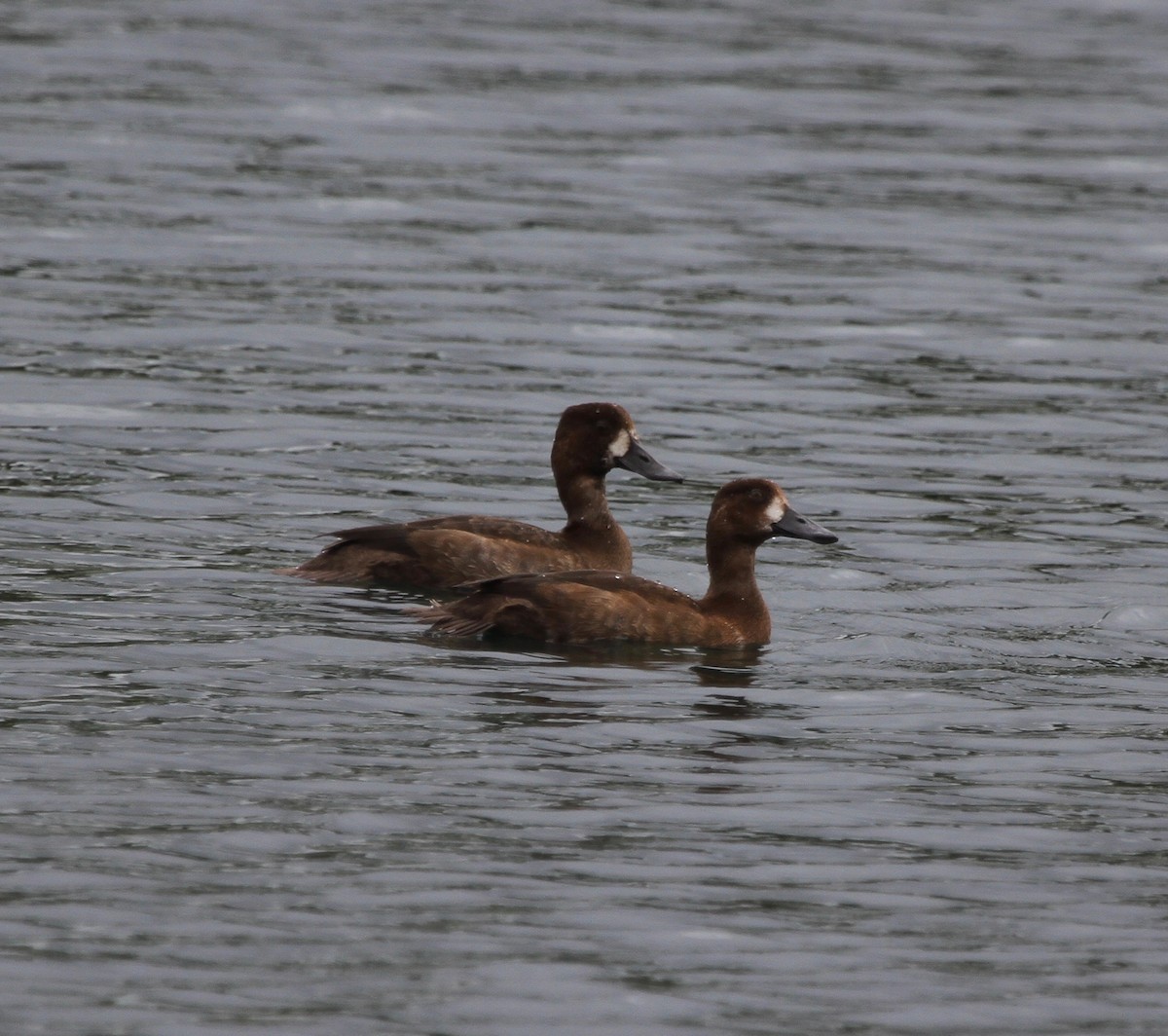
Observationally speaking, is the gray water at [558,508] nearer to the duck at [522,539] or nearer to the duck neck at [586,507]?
the duck at [522,539]

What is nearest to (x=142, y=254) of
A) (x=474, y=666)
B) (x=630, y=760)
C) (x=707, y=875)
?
(x=474, y=666)

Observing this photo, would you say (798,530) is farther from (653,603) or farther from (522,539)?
(522,539)

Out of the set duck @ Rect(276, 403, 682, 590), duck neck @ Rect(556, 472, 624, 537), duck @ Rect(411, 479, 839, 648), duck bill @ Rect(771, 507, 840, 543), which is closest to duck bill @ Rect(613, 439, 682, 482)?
duck @ Rect(276, 403, 682, 590)

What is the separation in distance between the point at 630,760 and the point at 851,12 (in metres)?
23.1

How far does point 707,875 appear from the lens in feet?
25.9

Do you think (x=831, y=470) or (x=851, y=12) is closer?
(x=831, y=470)

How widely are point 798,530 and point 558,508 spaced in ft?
8.61

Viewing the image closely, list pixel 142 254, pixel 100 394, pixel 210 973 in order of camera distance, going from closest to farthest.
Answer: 1. pixel 210 973
2. pixel 100 394
3. pixel 142 254

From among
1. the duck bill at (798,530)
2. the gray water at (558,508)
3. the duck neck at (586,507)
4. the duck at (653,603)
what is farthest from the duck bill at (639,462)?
the duck bill at (798,530)

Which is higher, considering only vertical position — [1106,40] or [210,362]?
[1106,40]

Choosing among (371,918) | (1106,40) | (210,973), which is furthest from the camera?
(1106,40)

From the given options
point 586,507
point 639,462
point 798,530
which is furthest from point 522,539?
point 798,530

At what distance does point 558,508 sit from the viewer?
1412 centimetres

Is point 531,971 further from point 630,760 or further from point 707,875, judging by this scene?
point 630,760
